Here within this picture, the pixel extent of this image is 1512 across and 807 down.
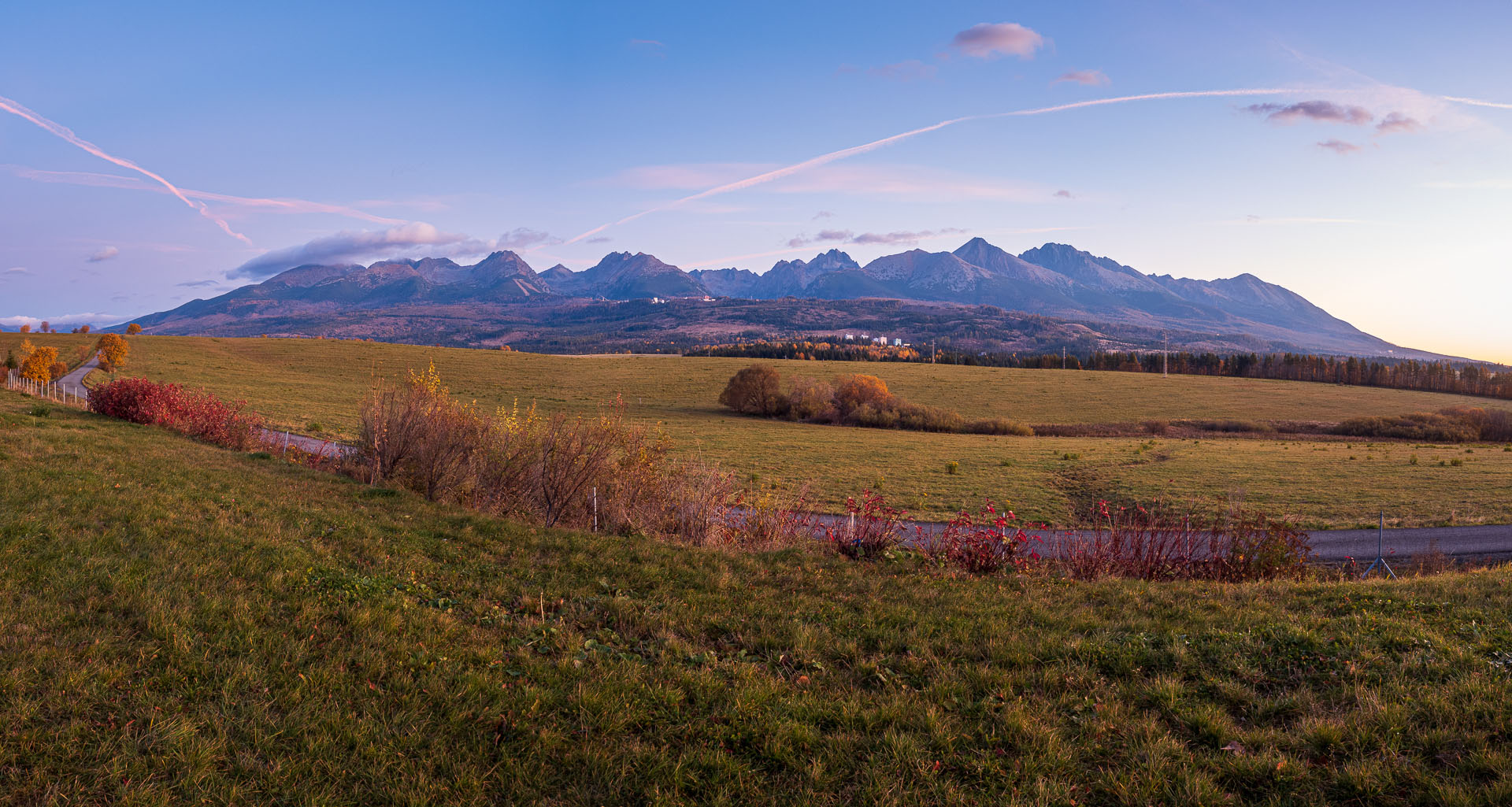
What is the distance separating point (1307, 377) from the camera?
366ft

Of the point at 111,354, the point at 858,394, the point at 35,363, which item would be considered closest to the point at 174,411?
the point at 35,363

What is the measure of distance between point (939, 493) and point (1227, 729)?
23.4 metres

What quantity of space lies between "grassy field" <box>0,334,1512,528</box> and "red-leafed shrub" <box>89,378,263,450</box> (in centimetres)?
984

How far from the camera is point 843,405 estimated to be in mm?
63656

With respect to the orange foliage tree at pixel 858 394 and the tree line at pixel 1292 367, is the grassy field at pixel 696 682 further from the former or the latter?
the tree line at pixel 1292 367

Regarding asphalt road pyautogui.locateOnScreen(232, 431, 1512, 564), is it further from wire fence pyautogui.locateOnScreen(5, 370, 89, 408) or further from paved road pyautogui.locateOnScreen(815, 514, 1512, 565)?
wire fence pyautogui.locateOnScreen(5, 370, 89, 408)

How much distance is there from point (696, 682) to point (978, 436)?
51.0 metres

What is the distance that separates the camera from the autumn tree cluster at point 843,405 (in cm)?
5941

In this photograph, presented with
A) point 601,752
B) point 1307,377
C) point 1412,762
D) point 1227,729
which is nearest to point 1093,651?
point 1227,729

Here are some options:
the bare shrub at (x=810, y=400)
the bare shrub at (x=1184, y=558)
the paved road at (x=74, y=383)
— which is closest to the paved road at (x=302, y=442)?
the paved road at (x=74, y=383)

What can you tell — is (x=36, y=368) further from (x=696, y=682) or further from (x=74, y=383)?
(x=696, y=682)

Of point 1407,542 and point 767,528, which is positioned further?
point 1407,542

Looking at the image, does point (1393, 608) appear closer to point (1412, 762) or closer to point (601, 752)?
point (1412, 762)

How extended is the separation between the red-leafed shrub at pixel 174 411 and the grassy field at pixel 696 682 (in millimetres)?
14231
